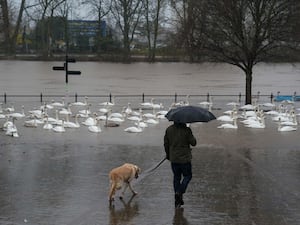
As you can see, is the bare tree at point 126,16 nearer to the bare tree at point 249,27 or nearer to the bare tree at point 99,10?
the bare tree at point 99,10

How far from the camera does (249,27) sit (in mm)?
31172

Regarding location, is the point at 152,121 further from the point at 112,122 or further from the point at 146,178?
the point at 146,178

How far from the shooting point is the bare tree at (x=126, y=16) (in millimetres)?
97375

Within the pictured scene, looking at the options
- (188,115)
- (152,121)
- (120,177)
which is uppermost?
(188,115)

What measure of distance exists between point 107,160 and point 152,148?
2.56 metres

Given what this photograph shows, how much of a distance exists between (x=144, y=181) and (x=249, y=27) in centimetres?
2100

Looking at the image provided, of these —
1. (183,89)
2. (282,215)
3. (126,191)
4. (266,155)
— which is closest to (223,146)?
(266,155)

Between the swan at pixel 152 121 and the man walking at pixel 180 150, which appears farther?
the swan at pixel 152 121

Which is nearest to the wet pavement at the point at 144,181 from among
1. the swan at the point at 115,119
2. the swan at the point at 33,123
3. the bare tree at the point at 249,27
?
the swan at the point at 33,123

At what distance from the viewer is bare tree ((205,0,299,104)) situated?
2934cm

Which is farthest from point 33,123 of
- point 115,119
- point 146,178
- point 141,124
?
point 146,178

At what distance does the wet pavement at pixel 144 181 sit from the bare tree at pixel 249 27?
11000 millimetres

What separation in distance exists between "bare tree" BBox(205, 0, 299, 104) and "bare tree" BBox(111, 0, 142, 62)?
6642cm

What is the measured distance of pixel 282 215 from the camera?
916 centimetres
